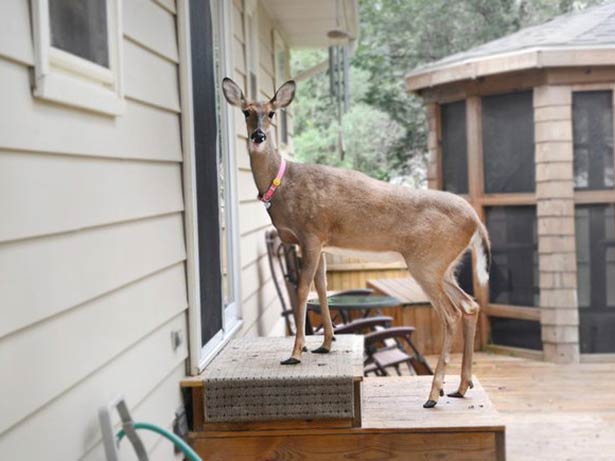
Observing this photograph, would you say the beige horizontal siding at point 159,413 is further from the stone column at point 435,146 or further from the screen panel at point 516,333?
the stone column at point 435,146

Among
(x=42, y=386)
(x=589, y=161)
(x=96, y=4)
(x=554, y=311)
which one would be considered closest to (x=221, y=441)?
(x=42, y=386)

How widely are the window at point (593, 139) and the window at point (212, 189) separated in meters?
3.83

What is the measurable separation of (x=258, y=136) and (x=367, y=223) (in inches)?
28.4

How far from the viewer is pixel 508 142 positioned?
7840mm

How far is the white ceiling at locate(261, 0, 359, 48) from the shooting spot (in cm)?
735

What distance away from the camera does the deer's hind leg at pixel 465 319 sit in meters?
3.89

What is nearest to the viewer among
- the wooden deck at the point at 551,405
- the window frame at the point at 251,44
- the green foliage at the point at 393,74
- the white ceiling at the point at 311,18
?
the wooden deck at the point at 551,405

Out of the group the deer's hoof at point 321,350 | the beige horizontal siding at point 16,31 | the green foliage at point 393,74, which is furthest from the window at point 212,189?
the green foliage at point 393,74

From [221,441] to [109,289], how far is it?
1.34 meters

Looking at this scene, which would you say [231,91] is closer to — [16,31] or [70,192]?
[70,192]

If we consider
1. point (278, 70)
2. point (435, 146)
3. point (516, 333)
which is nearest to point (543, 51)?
point (435, 146)

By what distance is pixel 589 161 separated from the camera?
24.5 ft

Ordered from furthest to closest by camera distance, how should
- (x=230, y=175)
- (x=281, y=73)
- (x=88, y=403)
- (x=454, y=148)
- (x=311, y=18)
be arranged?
(x=281, y=73)
(x=454, y=148)
(x=311, y=18)
(x=230, y=175)
(x=88, y=403)

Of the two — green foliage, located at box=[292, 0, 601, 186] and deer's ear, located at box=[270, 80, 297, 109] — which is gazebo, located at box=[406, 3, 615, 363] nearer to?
deer's ear, located at box=[270, 80, 297, 109]
